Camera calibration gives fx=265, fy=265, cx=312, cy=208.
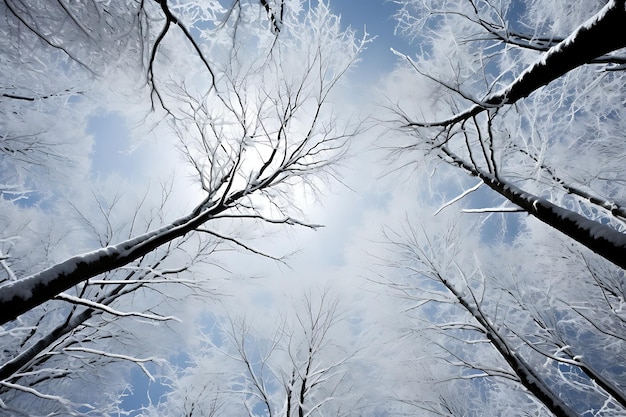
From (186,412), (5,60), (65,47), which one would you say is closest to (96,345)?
(186,412)

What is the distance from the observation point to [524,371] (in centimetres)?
381

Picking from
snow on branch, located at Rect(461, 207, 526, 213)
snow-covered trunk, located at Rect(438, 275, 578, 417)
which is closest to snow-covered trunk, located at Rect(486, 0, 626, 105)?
snow on branch, located at Rect(461, 207, 526, 213)

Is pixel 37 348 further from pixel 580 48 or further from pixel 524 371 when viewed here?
pixel 580 48

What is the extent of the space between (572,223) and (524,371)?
8.12 feet

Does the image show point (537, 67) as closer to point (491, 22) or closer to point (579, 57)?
point (579, 57)

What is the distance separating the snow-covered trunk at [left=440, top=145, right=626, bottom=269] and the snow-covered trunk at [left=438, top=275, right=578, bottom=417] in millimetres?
2239

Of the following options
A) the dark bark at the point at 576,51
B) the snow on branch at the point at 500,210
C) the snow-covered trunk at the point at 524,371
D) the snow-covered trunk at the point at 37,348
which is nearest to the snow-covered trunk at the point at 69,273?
the snow-covered trunk at the point at 37,348

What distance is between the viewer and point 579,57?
2.28 m

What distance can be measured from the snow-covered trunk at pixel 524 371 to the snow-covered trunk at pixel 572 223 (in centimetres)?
224

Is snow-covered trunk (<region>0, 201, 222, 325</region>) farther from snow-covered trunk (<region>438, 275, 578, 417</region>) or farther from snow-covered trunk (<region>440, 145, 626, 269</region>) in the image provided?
snow-covered trunk (<region>438, 275, 578, 417</region>)

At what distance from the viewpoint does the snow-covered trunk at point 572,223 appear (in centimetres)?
223

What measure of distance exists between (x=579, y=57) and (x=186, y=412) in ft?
40.8

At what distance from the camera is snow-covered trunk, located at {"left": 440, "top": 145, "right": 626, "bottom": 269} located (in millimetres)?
2227

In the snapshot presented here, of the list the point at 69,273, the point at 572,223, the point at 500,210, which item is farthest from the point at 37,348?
the point at 572,223
